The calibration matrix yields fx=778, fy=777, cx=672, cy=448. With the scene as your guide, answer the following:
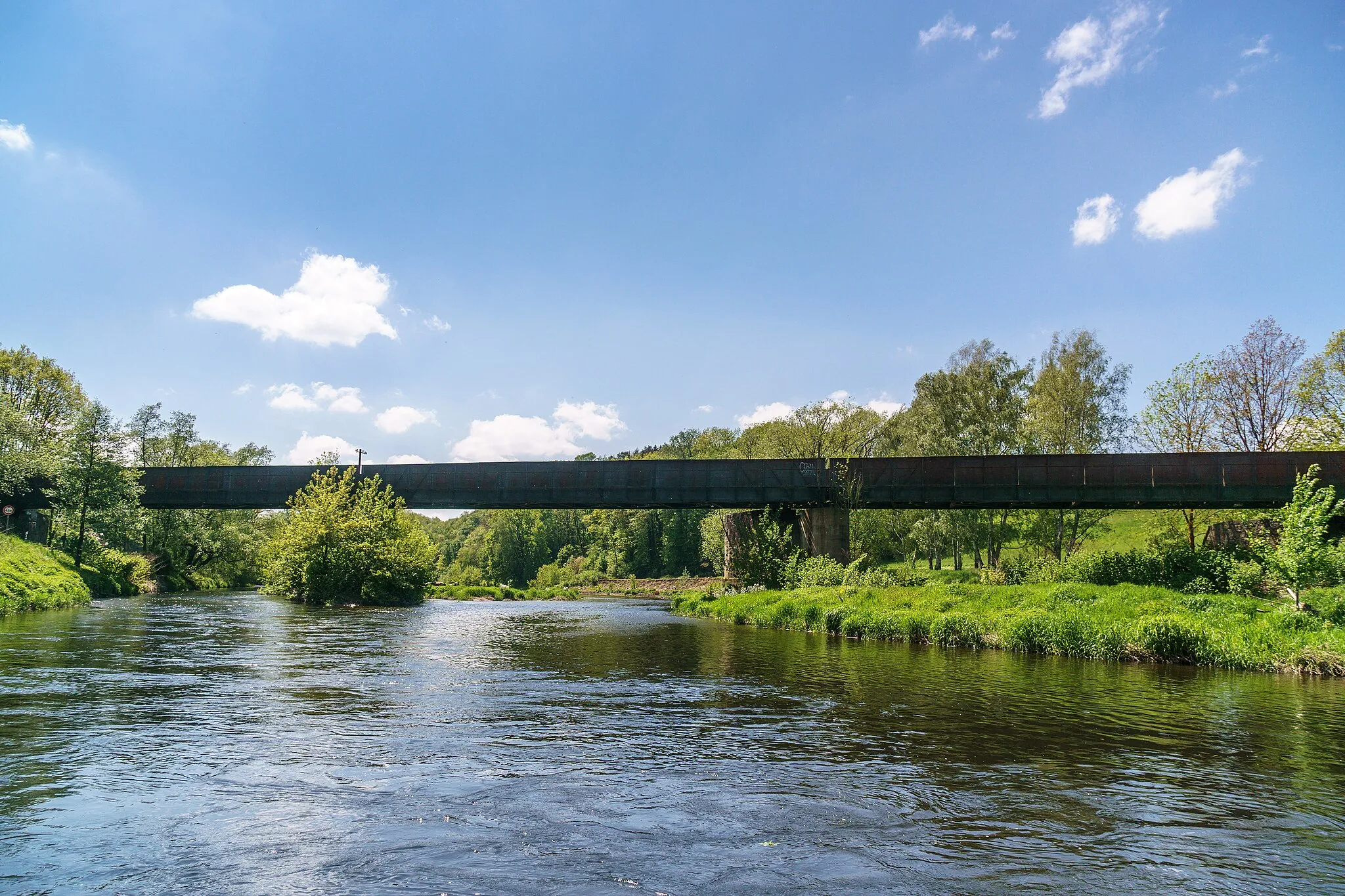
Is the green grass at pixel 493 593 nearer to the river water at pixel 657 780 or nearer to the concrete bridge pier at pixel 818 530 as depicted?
the concrete bridge pier at pixel 818 530

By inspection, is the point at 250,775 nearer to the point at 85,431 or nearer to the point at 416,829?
the point at 416,829

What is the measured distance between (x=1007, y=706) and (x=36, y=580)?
135ft

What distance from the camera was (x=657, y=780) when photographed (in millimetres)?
8578

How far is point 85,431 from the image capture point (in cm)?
4800

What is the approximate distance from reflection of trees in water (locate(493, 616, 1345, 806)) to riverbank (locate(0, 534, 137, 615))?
24638mm

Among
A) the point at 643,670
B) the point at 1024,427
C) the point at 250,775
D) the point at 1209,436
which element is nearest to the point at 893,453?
the point at 1024,427

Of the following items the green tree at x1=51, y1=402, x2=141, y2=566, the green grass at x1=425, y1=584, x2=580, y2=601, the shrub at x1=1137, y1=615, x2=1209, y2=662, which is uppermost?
the green tree at x1=51, y1=402, x2=141, y2=566

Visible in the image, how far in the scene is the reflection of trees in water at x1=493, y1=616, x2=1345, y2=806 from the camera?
9844 millimetres

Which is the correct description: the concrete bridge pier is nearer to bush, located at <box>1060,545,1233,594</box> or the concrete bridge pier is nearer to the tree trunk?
bush, located at <box>1060,545,1233,594</box>

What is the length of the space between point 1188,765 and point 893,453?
62.9m

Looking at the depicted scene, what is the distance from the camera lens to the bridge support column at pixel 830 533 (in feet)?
148

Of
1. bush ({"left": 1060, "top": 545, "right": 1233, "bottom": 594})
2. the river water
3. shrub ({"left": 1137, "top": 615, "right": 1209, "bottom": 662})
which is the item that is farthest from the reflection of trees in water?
bush ({"left": 1060, "top": 545, "right": 1233, "bottom": 594})

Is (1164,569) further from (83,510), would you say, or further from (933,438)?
(83,510)

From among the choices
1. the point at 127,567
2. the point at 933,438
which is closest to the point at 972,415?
the point at 933,438
